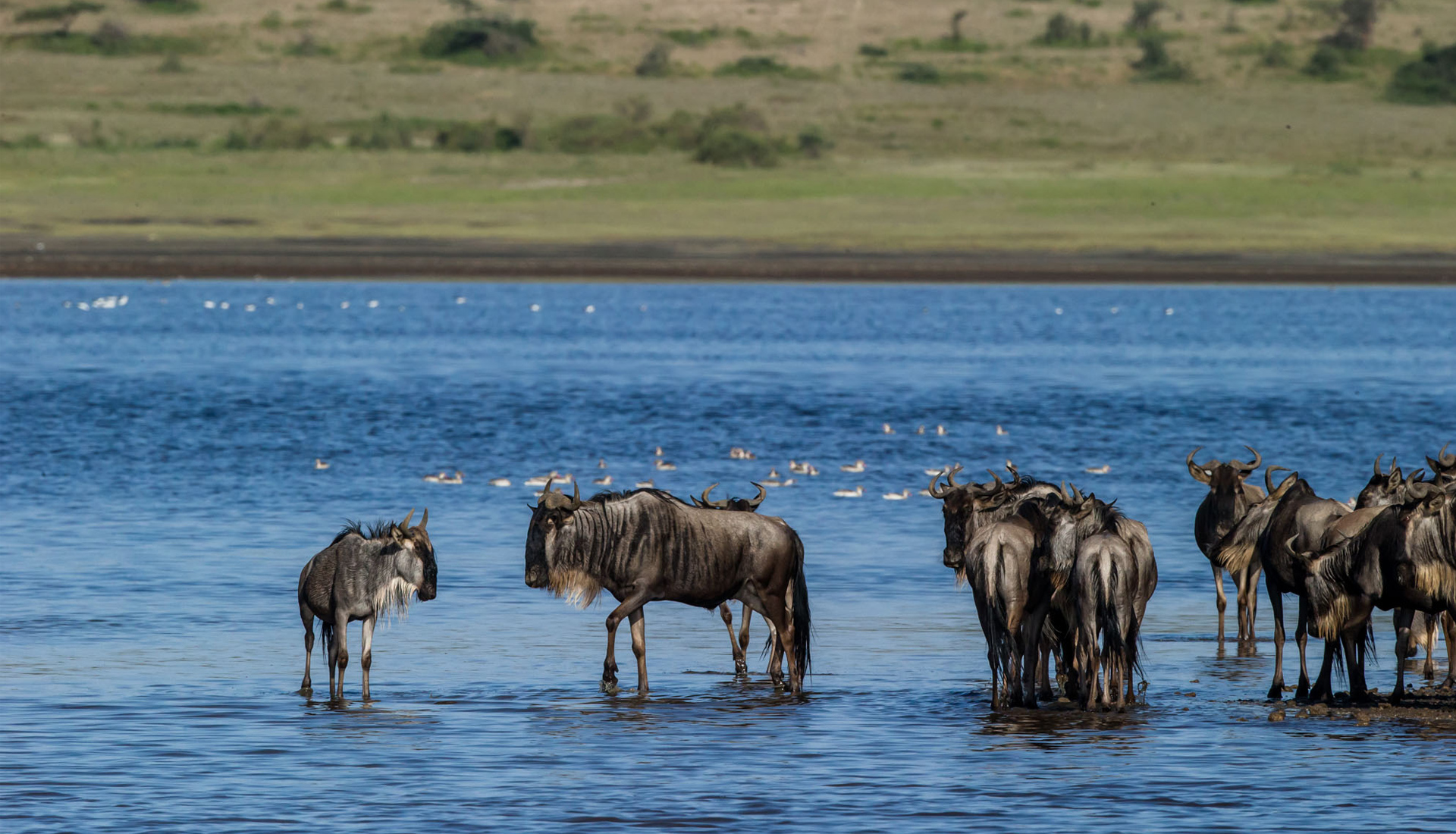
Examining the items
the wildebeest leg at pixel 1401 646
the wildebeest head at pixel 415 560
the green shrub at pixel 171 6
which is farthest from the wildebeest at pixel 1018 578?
the green shrub at pixel 171 6

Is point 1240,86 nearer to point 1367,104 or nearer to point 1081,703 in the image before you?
point 1367,104

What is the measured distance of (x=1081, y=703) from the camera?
46.2 ft

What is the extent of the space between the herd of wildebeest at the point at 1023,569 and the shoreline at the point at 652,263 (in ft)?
151

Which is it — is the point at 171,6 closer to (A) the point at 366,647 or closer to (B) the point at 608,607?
(B) the point at 608,607

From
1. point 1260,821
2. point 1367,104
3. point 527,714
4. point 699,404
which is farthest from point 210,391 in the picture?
point 1367,104

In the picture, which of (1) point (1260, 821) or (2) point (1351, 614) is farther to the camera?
(2) point (1351, 614)

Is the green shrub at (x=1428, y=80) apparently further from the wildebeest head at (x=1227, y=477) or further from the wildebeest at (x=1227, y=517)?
the wildebeest head at (x=1227, y=477)

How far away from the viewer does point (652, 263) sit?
6488cm

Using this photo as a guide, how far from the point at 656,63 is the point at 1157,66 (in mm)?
24927

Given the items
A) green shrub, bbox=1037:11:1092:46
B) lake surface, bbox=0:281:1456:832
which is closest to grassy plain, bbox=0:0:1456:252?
green shrub, bbox=1037:11:1092:46

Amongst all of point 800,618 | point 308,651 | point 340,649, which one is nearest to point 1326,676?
point 800,618

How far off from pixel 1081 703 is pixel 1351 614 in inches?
71.3

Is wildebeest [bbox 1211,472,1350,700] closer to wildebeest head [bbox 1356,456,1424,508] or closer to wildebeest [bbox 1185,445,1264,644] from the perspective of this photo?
wildebeest head [bbox 1356,456,1424,508]

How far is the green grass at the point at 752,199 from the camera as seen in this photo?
69.2 meters
